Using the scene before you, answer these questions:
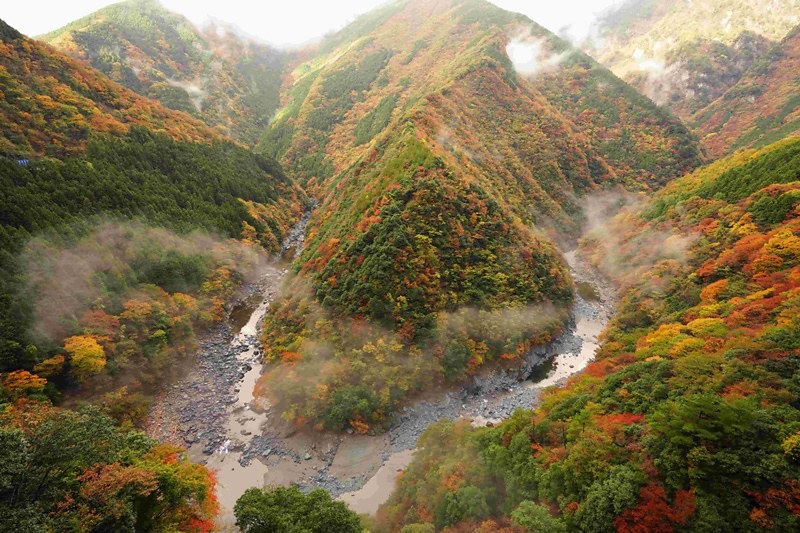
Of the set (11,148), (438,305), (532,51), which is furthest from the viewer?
(532,51)

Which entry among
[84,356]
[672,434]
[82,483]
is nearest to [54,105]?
[84,356]

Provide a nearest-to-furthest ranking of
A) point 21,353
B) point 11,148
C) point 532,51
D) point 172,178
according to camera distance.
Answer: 1. point 21,353
2. point 11,148
3. point 172,178
4. point 532,51

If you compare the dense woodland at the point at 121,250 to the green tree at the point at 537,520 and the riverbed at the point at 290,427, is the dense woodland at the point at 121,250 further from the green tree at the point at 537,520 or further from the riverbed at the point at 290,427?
the green tree at the point at 537,520

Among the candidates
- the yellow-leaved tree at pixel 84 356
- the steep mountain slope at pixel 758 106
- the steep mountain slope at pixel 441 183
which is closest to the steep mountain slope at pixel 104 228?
the yellow-leaved tree at pixel 84 356

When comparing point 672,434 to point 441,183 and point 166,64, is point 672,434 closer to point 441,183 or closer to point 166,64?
point 441,183

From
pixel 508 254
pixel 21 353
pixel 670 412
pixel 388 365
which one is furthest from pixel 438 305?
→ pixel 21 353

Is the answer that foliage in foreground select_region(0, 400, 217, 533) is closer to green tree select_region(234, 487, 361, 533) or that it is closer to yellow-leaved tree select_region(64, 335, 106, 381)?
green tree select_region(234, 487, 361, 533)

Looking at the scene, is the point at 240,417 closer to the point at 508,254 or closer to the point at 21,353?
the point at 21,353

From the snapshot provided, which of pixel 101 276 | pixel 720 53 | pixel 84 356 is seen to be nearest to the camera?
pixel 84 356
